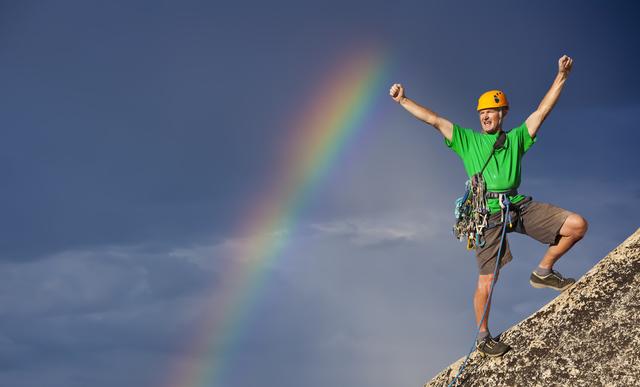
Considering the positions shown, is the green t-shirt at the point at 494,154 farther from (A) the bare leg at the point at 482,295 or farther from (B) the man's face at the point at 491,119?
(A) the bare leg at the point at 482,295

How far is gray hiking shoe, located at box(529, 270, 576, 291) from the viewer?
8891 millimetres

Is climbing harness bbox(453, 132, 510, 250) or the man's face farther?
the man's face

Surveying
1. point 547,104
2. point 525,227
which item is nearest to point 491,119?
point 547,104

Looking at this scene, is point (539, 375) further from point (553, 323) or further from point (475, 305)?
point (475, 305)

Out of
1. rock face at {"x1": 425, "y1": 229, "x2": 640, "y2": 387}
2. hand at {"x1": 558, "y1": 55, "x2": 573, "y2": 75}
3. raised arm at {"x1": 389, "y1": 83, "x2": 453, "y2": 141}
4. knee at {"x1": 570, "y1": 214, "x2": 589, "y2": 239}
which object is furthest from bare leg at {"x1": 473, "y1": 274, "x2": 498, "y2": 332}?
hand at {"x1": 558, "y1": 55, "x2": 573, "y2": 75}

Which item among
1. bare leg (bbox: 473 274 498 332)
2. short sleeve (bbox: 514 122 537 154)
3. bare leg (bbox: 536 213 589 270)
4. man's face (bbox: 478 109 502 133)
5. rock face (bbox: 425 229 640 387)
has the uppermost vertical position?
man's face (bbox: 478 109 502 133)

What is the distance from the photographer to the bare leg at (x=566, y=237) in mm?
8805

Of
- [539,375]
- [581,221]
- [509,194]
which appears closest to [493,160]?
[509,194]

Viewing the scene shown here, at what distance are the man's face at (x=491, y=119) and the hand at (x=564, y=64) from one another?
0.99 m

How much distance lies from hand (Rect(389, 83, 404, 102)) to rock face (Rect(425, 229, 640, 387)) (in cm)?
330

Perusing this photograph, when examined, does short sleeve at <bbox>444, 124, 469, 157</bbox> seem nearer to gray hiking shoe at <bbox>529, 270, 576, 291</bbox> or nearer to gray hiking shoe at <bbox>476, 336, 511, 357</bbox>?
gray hiking shoe at <bbox>529, 270, 576, 291</bbox>

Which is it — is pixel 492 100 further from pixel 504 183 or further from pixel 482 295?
pixel 482 295

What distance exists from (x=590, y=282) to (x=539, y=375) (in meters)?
1.52

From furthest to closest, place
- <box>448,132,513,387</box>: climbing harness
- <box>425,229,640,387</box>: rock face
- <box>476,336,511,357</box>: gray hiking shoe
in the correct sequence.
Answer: <box>448,132,513,387</box>: climbing harness
<box>476,336,511,357</box>: gray hiking shoe
<box>425,229,640,387</box>: rock face
